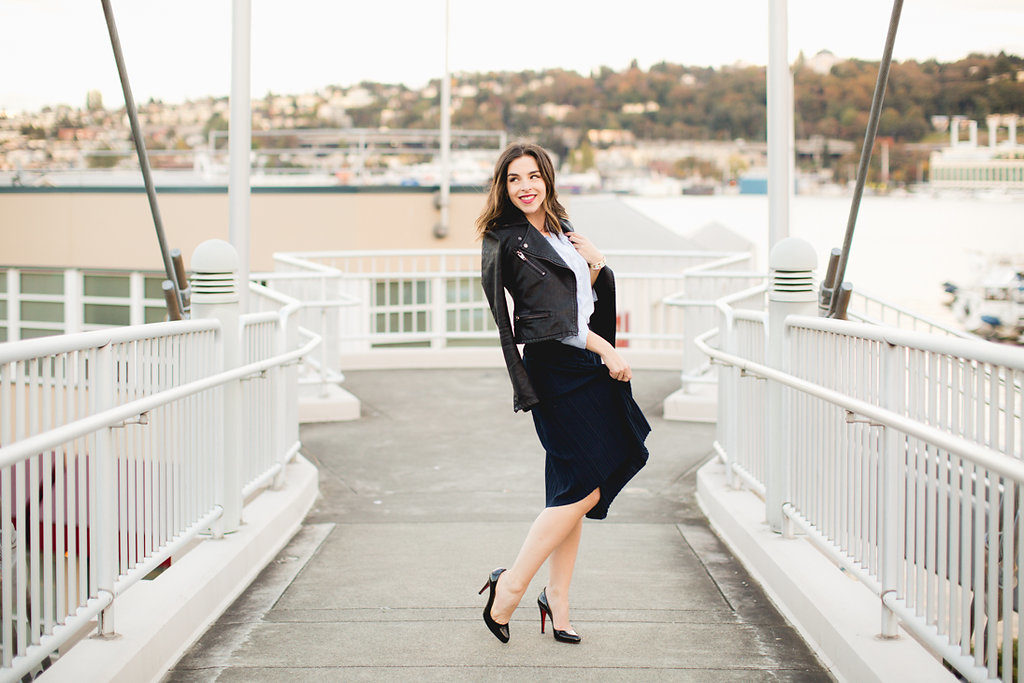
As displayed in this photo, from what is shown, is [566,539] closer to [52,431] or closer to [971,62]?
[52,431]

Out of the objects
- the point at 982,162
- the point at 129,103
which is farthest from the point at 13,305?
the point at 982,162

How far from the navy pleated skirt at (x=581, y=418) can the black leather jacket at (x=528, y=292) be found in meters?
0.08

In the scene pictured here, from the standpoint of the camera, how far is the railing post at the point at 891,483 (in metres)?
3.36

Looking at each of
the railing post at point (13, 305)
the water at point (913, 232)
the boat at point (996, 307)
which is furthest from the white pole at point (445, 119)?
the water at point (913, 232)

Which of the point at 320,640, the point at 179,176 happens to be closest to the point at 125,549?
the point at 320,640

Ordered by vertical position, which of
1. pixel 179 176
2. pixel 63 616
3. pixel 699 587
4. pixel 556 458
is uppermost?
pixel 179 176

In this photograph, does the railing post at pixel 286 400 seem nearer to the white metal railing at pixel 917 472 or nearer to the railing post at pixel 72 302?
the white metal railing at pixel 917 472

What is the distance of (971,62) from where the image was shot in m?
45.0

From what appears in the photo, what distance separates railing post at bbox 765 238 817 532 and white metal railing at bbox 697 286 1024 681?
34 millimetres

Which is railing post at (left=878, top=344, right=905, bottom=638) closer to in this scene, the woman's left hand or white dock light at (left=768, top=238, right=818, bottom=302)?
the woman's left hand

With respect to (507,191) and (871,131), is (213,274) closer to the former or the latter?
(507,191)

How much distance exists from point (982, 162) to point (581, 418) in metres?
56.1

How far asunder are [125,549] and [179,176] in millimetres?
33306

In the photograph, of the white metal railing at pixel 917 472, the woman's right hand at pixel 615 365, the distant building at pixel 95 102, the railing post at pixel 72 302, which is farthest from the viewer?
the distant building at pixel 95 102
